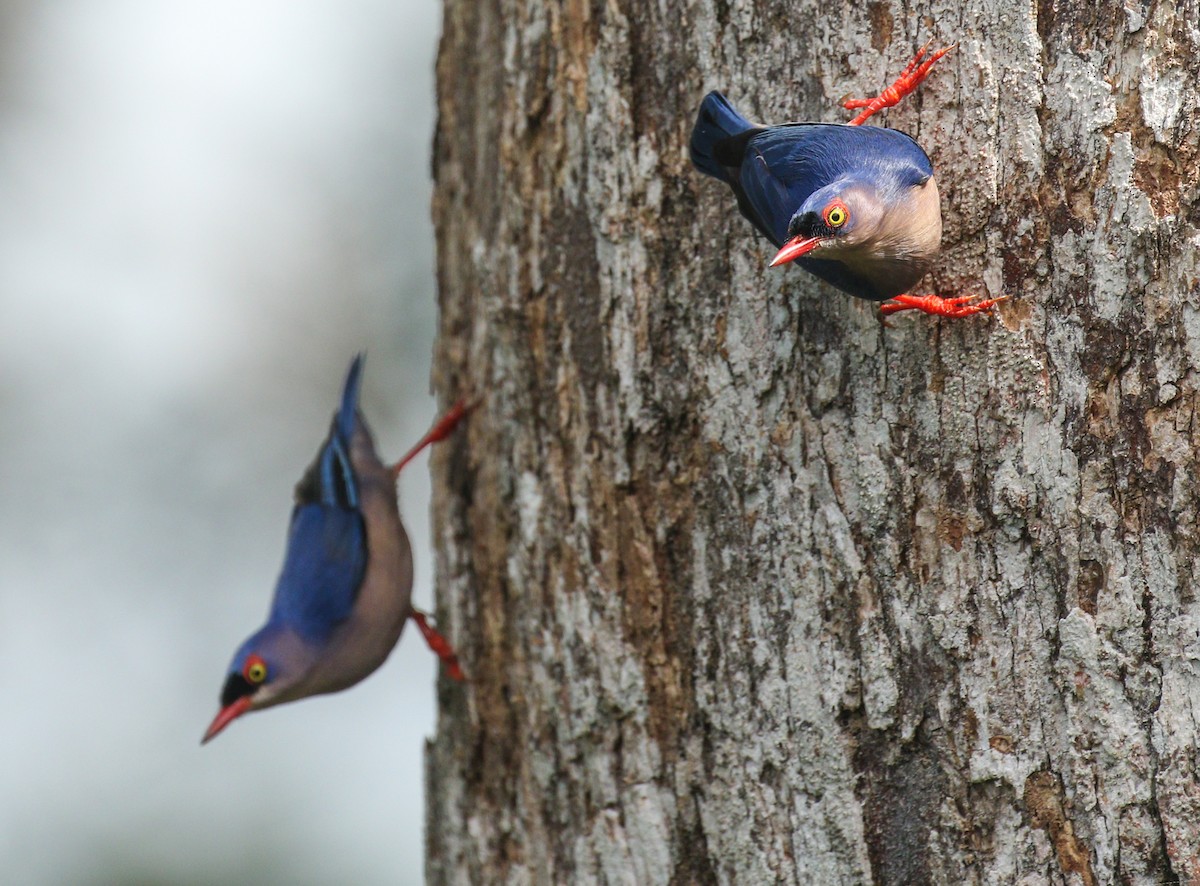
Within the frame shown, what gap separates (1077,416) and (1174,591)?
345mm

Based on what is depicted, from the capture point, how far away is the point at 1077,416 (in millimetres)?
2205

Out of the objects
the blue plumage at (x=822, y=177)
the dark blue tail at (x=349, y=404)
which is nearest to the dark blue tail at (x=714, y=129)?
the blue plumage at (x=822, y=177)

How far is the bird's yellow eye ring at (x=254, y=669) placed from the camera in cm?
438

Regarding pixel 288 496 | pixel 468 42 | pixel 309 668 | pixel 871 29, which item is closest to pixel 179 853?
pixel 288 496

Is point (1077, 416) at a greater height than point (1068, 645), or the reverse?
point (1077, 416)

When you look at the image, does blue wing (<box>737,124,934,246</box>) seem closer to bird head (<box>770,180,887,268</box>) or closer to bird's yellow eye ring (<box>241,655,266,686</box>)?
bird head (<box>770,180,887,268</box>)

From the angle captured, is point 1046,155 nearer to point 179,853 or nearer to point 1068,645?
point 1068,645

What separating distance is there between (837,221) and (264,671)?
9.69 ft

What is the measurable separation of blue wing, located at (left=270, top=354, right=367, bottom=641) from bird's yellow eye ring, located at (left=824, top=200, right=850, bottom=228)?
2662mm

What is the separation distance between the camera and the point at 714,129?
2398mm

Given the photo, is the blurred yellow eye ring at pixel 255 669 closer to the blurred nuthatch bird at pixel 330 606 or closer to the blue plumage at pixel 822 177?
the blurred nuthatch bird at pixel 330 606

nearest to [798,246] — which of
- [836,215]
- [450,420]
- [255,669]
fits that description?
[836,215]

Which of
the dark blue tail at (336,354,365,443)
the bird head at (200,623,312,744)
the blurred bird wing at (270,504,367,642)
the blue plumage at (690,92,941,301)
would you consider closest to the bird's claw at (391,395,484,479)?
the blurred bird wing at (270,504,367,642)

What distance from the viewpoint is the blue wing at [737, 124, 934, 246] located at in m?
2.29
